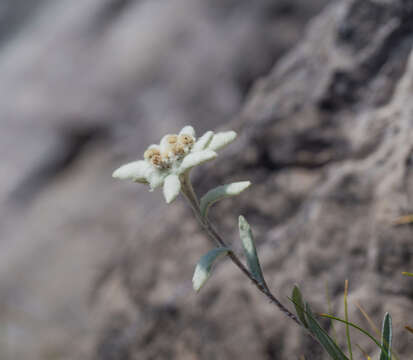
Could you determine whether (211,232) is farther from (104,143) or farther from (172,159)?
(104,143)

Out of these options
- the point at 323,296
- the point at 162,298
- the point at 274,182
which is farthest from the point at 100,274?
the point at 323,296

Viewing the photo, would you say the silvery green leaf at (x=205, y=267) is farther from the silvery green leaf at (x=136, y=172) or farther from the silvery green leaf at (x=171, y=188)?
the silvery green leaf at (x=136, y=172)

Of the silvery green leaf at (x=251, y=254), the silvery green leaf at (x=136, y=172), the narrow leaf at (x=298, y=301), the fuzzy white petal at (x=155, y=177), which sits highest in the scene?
the silvery green leaf at (x=136, y=172)

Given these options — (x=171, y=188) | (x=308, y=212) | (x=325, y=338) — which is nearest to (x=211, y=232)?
(x=171, y=188)

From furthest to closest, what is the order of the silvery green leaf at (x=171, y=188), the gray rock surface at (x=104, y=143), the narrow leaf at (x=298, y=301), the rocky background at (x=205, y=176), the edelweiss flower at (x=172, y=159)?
1. the gray rock surface at (x=104, y=143)
2. the rocky background at (x=205, y=176)
3. the narrow leaf at (x=298, y=301)
4. the edelweiss flower at (x=172, y=159)
5. the silvery green leaf at (x=171, y=188)

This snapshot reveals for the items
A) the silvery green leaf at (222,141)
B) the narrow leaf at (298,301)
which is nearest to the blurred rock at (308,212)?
the narrow leaf at (298,301)

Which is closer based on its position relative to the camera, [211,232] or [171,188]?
[171,188]

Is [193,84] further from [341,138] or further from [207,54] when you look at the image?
[341,138]

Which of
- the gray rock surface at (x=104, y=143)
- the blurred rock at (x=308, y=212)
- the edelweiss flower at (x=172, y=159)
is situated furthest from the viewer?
the gray rock surface at (x=104, y=143)
